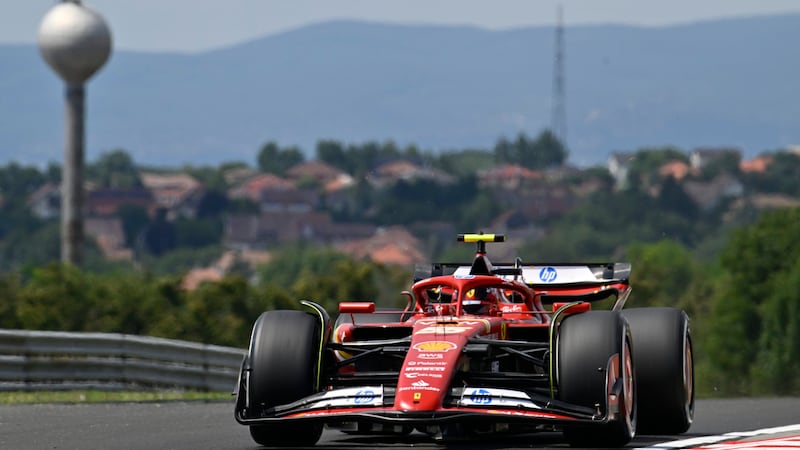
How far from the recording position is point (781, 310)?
81.3 metres

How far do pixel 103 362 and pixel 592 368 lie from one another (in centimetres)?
1151

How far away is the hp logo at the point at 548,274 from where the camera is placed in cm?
1677

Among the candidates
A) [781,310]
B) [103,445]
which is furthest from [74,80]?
[103,445]

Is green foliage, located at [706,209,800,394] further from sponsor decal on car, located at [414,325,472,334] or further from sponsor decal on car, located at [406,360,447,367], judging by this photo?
sponsor decal on car, located at [406,360,447,367]

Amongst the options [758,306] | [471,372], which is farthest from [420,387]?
[758,306]

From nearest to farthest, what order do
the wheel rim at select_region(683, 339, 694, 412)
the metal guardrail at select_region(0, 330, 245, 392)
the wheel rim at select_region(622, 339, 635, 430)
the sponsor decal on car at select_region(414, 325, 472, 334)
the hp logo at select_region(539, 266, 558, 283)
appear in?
the wheel rim at select_region(622, 339, 635, 430)
the sponsor decal on car at select_region(414, 325, 472, 334)
the wheel rim at select_region(683, 339, 694, 412)
the hp logo at select_region(539, 266, 558, 283)
the metal guardrail at select_region(0, 330, 245, 392)

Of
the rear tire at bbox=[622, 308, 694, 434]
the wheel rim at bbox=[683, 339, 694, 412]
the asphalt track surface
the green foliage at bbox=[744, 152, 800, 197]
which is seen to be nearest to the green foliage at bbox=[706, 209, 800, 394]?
the asphalt track surface

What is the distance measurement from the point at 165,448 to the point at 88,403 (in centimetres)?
676

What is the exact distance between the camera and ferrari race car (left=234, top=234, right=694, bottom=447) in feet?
38.8

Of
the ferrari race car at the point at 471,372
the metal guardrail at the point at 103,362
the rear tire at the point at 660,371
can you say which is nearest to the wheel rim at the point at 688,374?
the ferrari race car at the point at 471,372

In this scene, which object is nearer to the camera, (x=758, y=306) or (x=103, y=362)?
(x=103, y=362)

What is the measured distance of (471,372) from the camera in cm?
1226

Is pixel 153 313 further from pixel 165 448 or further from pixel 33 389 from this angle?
pixel 165 448

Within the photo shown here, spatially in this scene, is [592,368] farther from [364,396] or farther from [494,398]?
[364,396]
